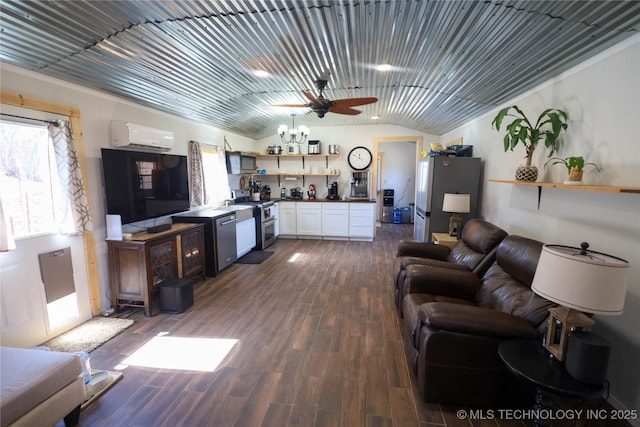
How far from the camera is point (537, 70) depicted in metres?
2.39

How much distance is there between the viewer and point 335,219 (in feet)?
20.6

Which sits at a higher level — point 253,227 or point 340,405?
point 253,227

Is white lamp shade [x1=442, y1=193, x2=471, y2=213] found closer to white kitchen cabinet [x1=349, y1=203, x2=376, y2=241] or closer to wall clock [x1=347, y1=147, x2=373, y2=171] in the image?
white kitchen cabinet [x1=349, y1=203, x2=376, y2=241]

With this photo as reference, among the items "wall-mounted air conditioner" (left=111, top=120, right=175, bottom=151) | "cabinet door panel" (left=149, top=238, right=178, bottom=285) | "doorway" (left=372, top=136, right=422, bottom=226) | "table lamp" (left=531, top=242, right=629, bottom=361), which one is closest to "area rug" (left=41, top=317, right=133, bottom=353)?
"cabinet door panel" (left=149, top=238, right=178, bottom=285)

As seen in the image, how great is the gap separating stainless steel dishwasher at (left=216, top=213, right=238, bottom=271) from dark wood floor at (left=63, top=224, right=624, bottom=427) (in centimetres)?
48

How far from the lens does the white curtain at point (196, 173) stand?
175 inches

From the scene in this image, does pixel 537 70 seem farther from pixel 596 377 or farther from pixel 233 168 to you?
pixel 233 168

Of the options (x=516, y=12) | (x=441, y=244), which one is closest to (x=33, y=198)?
(x=516, y=12)

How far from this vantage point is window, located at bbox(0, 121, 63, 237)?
232 centimetres

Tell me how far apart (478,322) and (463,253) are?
150 centimetres

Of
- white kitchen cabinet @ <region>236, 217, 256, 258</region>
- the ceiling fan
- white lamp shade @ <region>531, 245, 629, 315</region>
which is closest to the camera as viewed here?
white lamp shade @ <region>531, 245, 629, 315</region>

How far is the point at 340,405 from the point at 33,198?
3112 millimetres

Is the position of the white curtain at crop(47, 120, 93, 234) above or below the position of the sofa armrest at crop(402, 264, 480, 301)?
above

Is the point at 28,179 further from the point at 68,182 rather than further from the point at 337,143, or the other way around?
the point at 337,143
